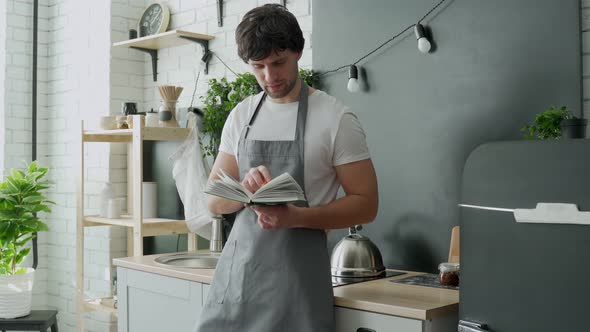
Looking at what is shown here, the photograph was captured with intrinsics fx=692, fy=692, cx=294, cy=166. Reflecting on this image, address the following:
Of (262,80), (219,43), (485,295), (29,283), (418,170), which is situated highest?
(219,43)

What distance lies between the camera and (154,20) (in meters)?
4.39

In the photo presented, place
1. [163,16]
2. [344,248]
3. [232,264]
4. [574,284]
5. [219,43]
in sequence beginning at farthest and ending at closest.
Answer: [163,16] < [219,43] < [344,248] < [232,264] < [574,284]

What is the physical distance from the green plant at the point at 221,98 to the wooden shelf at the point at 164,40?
0.30m

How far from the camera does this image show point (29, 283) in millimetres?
4367

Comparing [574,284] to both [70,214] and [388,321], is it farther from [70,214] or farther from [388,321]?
[70,214]

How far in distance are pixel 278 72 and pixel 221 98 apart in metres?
1.54

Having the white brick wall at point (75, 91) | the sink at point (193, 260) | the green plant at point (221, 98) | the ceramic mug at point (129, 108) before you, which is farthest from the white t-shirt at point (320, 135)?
the ceramic mug at point (129, 108)

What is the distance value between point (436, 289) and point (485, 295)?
56 cm

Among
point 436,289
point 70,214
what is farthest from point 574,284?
point 70,214

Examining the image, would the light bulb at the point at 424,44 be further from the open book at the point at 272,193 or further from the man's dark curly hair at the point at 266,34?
the open book at the point at 272,193

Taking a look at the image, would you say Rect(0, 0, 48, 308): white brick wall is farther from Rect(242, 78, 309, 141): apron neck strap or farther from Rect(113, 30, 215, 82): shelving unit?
Rect(242, 78, 309, 141): apron neck strap

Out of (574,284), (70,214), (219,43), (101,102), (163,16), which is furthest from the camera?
(70,214)

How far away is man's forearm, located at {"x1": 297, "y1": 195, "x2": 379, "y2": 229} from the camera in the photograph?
2154 millimetres

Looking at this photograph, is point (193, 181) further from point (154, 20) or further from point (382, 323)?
point (382, 323)
